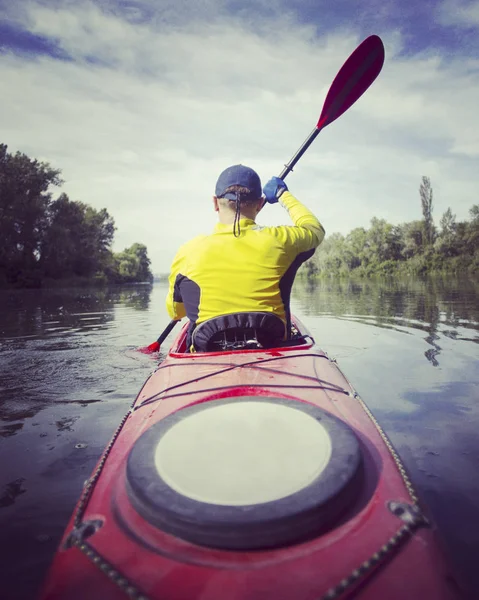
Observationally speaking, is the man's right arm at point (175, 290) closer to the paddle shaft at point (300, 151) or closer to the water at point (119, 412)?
the water at point (119, 412)

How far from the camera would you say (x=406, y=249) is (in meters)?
57.6

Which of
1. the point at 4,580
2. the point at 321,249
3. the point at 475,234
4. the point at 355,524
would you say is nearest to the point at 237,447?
the point at 355,524

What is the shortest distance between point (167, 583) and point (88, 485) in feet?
1.84

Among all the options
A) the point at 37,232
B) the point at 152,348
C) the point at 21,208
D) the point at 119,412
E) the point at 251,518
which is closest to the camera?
the point at 251,518

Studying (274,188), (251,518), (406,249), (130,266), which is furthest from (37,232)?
(406,249)

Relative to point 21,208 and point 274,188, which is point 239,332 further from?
point 21,208

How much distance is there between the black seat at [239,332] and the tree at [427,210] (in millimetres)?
60307

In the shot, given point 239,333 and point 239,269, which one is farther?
point 239,333

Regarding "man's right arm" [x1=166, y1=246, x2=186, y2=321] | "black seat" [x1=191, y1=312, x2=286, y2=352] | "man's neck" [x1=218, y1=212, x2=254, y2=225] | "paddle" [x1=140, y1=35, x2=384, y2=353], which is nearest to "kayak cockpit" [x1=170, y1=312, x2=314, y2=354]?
"black seat" [x1=191, y1=312, x2=286, y2=352]

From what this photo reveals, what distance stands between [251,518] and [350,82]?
4818 millimetres

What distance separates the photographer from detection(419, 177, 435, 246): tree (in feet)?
185

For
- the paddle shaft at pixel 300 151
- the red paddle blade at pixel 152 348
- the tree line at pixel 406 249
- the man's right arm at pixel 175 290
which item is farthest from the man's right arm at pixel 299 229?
the tree line at pixel 406 249

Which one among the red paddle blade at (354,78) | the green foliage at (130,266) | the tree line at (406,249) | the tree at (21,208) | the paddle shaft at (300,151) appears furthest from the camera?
the green foliage at (130,266)

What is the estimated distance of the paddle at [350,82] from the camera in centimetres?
426
